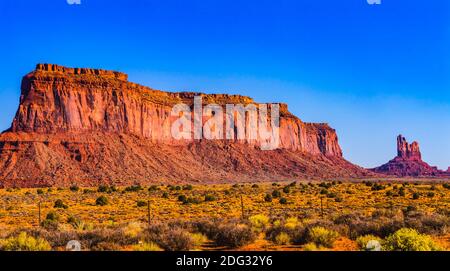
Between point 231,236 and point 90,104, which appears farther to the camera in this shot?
point 90,104

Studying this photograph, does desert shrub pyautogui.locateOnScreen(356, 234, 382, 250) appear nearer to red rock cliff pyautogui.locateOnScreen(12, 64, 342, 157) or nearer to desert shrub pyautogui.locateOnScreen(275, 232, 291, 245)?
desert shrub pyautogui.locateOnScreen(275, 232, 291, 245)

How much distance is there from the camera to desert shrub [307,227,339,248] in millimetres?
12953

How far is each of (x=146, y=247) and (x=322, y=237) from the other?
5130 millimetres

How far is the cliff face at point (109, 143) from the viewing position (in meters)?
81.6

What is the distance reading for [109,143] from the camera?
94500 mm

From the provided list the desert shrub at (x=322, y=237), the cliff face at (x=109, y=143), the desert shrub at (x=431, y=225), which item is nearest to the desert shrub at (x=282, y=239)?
the desert shrub at (x=322, y=237)

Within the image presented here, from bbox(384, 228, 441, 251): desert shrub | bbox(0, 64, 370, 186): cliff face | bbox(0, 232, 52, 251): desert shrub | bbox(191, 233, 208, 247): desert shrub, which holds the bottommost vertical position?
bbox(191, 233, 208, 247): desert shrub

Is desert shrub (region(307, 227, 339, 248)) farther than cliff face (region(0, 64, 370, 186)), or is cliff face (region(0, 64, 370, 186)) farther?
cliff face (region(0, 64, 370, 186))

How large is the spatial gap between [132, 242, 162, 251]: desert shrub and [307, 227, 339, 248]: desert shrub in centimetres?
460

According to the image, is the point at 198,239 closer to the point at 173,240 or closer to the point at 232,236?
the point at 232,236

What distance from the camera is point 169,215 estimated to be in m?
25.6

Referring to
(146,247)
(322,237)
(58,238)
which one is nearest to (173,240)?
(146,247)

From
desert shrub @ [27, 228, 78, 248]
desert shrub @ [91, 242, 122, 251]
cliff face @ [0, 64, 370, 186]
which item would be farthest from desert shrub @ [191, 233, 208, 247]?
cliff face @ [0, 64, 370, 186]

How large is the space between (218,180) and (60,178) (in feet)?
116
